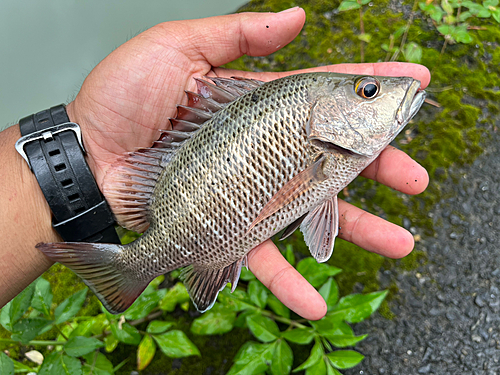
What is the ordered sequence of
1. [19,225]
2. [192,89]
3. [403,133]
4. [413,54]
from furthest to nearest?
1. [403,133]
2. [413,54]
3. [192,89]
4. [19,225]

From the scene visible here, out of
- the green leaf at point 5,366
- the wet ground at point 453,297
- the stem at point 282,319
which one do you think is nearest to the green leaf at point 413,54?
the wet ground at point 453,297

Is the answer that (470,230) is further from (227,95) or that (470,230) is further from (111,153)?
(111,153)

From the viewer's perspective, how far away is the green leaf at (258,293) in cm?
245

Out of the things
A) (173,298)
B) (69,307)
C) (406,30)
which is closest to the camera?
(69,307)

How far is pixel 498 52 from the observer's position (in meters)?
3.31

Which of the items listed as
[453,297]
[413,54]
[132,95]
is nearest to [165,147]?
[132,95]

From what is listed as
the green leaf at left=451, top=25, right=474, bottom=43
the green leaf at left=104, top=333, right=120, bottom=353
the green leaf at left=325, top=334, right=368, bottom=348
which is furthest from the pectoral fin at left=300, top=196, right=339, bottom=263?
the green leaf at left=451, top=25, right=474, bottom=43

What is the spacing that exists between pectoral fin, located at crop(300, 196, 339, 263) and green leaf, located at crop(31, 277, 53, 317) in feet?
5.21

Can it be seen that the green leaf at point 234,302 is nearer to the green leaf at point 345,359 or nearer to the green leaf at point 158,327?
the green leaf at point 158,327

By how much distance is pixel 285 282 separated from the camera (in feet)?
7.08

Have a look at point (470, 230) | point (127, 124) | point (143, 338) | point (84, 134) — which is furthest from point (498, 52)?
point (143, 338)

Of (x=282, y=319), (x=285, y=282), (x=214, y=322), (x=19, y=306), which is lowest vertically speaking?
(x=282, y=319)

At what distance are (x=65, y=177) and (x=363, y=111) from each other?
71.8 inches

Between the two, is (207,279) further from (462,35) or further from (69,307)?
(462,35)
